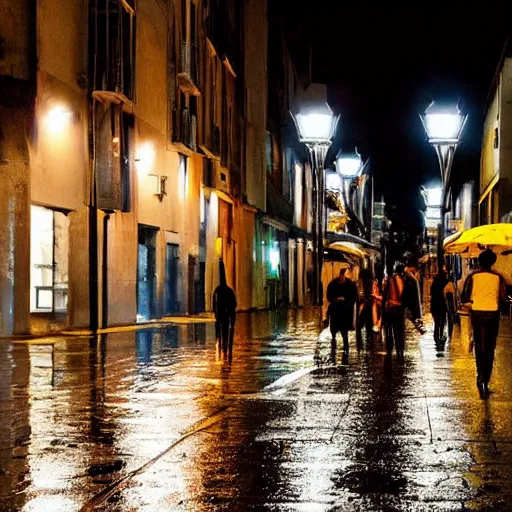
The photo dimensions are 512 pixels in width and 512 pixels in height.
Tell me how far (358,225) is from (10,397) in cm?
6589

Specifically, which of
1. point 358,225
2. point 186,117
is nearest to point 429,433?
point 186,117

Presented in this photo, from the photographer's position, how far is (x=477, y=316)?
13.6 meters

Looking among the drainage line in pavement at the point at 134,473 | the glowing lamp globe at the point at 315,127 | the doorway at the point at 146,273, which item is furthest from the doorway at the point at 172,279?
the drainage line in pavement at the point at 134,473

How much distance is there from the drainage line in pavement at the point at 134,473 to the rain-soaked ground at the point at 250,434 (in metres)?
0.02

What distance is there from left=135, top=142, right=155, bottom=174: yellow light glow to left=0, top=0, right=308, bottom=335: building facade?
0.22ft

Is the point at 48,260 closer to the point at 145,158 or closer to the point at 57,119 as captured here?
the point at 57,119

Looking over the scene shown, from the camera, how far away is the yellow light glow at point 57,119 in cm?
2509

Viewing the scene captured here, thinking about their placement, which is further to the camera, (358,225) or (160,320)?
(358,225)

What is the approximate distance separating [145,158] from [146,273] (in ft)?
12.2

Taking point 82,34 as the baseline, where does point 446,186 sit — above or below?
below

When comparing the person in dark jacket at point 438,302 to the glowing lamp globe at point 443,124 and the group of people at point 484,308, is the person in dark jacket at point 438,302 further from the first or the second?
the group of people at point 484,308

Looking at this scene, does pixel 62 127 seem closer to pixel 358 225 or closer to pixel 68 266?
pixel 68 266

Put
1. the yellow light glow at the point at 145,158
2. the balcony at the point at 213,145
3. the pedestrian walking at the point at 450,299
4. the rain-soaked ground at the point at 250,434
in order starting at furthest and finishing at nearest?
the balcony at the point at 213,145, the yellow light glow at the point at 145,158, the pedestrian walking at the point at 450,299, the rain-soaked ground at the point at 250,434

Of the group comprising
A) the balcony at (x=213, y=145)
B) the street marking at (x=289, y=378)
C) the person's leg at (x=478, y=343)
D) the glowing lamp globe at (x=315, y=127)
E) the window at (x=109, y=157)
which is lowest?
the street marking at (x=289, y=378)
